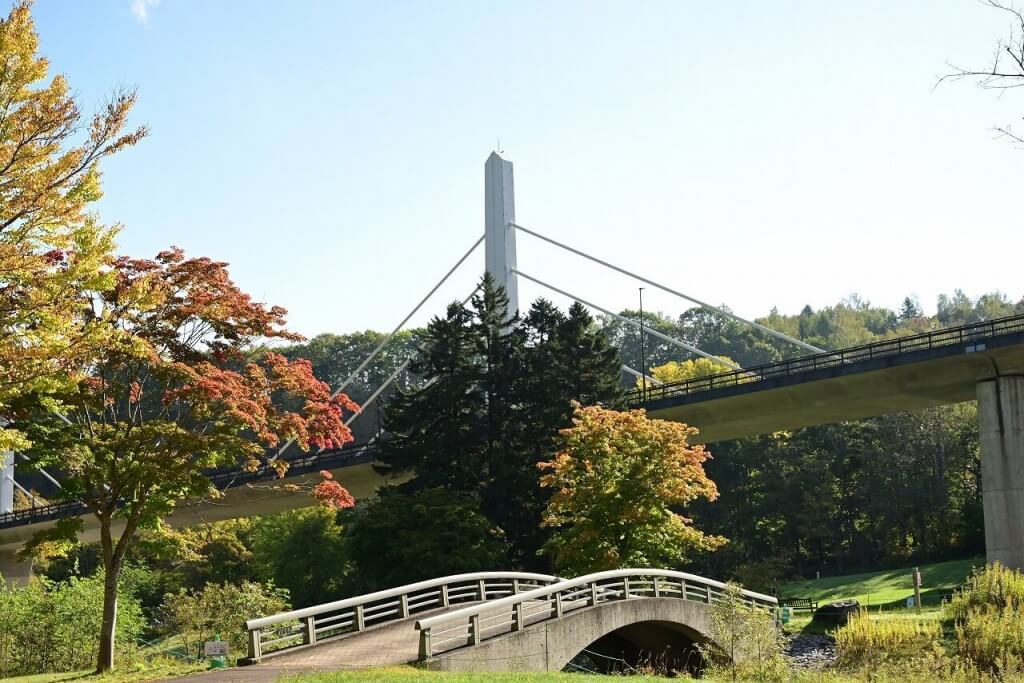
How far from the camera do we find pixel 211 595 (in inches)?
1609

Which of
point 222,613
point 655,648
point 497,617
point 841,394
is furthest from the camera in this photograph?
point 841,394

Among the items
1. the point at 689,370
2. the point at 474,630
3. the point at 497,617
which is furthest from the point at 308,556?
the point at 474,630

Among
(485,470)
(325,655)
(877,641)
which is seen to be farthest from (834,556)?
(325,655)

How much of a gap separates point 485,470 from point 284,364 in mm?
22912

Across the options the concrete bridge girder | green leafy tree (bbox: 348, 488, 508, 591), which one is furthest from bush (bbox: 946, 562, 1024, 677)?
green leafy tree (bbox: 348, 488, 508, 591)

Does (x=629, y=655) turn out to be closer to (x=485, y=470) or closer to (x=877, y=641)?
(x=877, y=641)

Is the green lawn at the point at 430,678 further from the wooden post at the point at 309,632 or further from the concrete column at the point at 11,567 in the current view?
the concrete column at the point at 11,567

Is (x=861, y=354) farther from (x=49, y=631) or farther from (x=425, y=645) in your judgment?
(x=425, y=645)

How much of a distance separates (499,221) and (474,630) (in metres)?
38.6

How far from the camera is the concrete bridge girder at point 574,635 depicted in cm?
1891

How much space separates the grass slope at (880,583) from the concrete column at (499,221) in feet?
73.4

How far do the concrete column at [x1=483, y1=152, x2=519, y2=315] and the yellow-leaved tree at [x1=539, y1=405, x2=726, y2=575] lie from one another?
76.6 ft

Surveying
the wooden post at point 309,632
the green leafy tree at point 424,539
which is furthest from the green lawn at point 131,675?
the green leafy tree at point 424,539

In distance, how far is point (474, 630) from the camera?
62.8 ft
